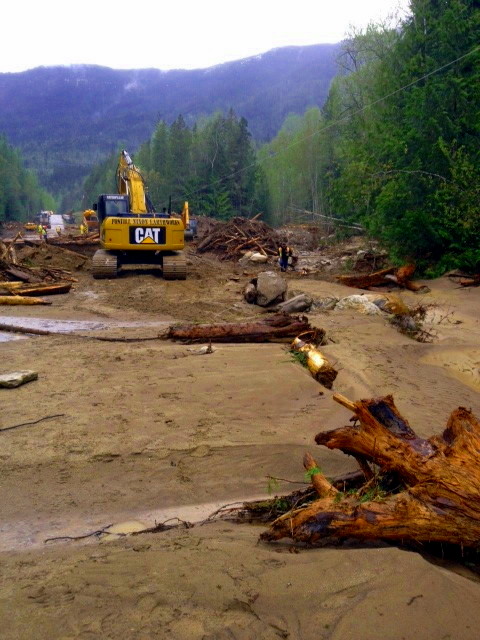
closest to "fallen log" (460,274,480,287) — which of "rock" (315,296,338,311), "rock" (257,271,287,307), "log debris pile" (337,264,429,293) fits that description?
"log debris pile" (337,264,429,293)

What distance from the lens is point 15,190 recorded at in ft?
309

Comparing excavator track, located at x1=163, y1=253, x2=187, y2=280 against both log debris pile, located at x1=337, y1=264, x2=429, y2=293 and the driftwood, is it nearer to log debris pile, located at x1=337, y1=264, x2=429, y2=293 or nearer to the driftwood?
log debris pile, located at x1=337, y1=264, x2=429, y2=293

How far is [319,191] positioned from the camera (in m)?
57.9

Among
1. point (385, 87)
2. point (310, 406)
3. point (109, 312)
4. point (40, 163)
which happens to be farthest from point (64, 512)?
point (40, 163)

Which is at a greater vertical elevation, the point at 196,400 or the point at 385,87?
the point at 385,87

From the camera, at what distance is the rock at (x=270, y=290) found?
1588 cm

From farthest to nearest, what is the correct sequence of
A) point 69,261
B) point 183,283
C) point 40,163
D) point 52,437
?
point 40,163, point 69,261, point 183,283, point 52,437

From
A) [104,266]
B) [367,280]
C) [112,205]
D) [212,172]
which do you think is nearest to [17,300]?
[104,266]

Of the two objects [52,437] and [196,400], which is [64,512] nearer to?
[52,437]

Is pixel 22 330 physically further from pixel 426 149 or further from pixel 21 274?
pixel 426 149

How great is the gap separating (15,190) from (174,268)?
83804 mm

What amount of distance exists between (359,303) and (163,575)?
11755 millimetres

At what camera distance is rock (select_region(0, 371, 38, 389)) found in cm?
726

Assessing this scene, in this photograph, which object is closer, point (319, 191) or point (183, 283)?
point (183, 283)
